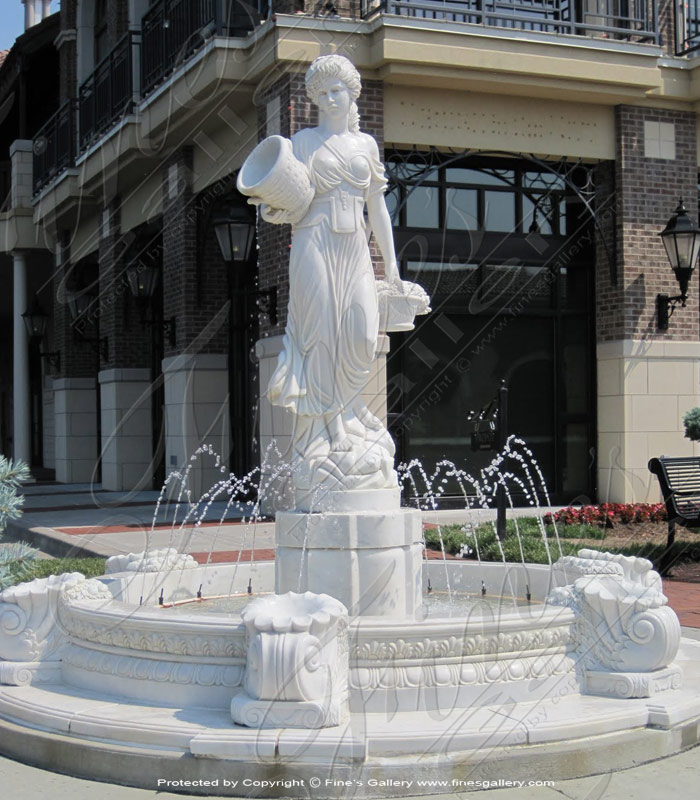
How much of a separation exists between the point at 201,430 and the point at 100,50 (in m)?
10.1

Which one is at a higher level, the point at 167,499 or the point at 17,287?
the point at 17,287

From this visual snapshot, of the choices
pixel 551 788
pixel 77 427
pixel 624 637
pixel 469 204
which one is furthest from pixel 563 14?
pixel 77 427

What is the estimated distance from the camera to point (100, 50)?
23109 millimetres

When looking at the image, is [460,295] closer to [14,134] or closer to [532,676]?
[532,676]

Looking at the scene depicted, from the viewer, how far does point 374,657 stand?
511cm

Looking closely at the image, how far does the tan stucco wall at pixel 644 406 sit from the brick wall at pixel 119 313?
8.99m

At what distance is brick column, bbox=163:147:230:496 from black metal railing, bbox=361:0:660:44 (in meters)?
4.17

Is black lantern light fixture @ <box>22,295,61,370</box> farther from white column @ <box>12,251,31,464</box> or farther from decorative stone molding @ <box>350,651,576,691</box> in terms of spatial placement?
decorative stone molding @ <box>350,651,576,691</box>

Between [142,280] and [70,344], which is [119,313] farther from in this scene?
[70,344]

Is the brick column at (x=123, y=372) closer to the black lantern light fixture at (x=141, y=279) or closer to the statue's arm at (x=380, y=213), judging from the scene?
the black lantern light fixture at (x=141, y=279)

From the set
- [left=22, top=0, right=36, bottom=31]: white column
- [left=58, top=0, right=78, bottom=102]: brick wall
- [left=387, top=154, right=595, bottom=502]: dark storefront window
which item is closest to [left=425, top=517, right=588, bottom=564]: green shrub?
[left=387, top=154, right=595, bottom=502]: dark storefront window

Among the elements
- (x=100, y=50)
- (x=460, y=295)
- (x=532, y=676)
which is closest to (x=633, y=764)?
(x=532, y=676)

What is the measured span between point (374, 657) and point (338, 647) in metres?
0.29

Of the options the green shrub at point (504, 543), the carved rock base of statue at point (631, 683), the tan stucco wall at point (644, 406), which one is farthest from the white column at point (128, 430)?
the carved rock base of statue at point (631, 683)
